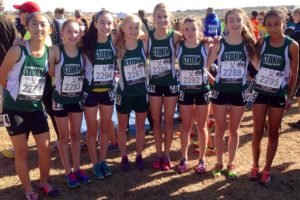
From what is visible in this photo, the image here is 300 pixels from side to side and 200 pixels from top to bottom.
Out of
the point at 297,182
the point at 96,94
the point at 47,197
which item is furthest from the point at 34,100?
the point at 297,182

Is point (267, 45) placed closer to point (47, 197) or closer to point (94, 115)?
point (94, 115)

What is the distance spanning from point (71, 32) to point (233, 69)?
2.01 m

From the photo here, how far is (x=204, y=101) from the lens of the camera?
466cm

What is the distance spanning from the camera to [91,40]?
438 centimetres

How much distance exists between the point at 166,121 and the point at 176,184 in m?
0.85

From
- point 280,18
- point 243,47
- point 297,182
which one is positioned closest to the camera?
point 280,18

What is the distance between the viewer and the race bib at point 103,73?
14.4ft

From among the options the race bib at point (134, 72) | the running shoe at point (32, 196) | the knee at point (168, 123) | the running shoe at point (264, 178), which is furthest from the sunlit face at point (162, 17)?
the running shoe at point (32, 196)

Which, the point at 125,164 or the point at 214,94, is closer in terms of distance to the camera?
the point at 214,94

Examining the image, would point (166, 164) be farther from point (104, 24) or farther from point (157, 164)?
point (104, 24)

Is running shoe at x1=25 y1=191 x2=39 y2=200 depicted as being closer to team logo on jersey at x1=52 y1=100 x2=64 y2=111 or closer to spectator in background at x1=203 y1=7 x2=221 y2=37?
team logo on jersey at x1=52 y1=100 x2=64 y2=111

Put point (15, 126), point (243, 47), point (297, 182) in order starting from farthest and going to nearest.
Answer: point (297, 182) < point (243, 47) < point (15, 126)

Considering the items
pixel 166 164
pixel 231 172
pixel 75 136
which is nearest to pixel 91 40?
pixel 75 136

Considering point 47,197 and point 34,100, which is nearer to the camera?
point 34,100
